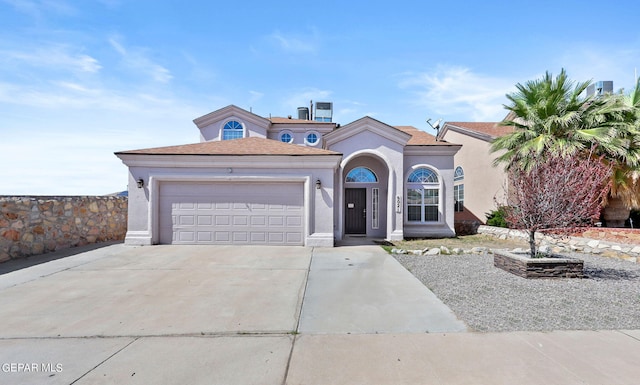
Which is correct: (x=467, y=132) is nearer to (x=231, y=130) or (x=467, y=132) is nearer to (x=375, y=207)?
(x=375, y=207)

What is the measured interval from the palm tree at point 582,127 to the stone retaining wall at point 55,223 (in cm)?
1568

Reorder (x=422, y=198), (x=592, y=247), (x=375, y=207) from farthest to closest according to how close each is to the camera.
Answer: (x=375, y=207) < (x=422, y=198) < (x=592, y=247)

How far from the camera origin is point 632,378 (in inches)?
121

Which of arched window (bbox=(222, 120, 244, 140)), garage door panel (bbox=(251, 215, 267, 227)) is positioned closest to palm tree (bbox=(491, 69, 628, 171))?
garage door panel (bbox=(251, 215, 267, 227))

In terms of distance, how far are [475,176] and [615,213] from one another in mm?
6317

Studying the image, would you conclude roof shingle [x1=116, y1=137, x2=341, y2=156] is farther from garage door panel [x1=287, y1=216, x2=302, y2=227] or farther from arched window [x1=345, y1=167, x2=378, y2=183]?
arched window [x1=345, y1=167, x2=378, y2=183]

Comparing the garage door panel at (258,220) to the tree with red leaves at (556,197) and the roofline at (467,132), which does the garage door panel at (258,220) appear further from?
the roofline at (467,132)

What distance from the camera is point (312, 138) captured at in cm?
Result: 1819

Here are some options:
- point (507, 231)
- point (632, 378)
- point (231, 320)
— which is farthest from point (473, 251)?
point (231, 320)

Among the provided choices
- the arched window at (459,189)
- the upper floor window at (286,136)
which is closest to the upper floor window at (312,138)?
the upper floor window at (286,136)

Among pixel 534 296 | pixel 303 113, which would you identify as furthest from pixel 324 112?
pixel 534 296

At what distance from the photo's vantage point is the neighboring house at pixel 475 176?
16009 millimetres

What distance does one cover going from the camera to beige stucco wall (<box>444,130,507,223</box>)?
1595cm

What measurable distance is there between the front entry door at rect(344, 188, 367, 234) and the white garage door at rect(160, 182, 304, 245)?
3.70 m
